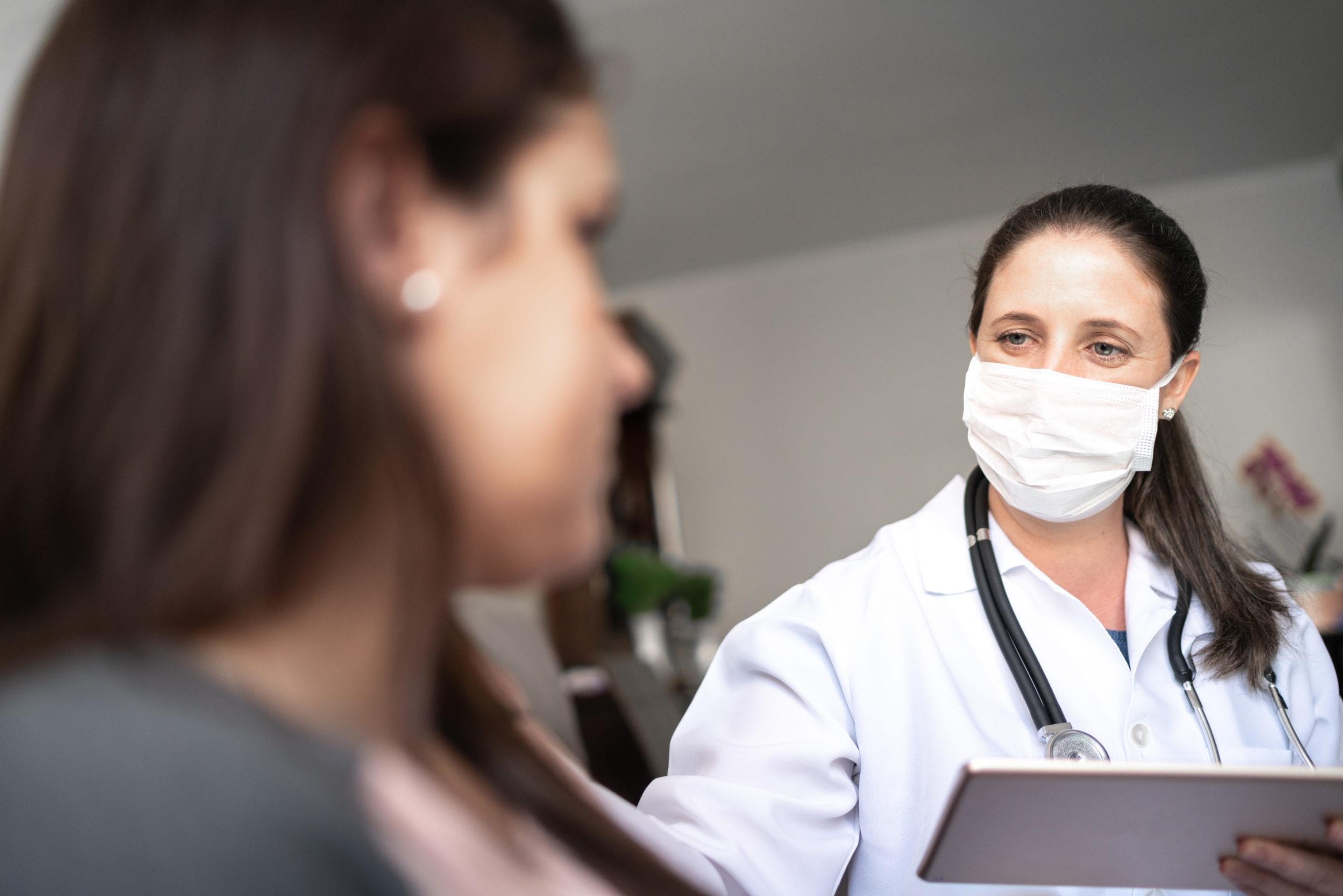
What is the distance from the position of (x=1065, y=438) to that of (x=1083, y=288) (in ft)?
0.63

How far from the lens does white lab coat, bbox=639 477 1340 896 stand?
114cm

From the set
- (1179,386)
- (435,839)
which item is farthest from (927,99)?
(435,839)

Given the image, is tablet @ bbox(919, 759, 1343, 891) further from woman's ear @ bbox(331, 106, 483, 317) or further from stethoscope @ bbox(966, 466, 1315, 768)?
woman's ear @ bbox(331, 106, 483, 317)

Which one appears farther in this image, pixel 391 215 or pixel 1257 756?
pixel 1257 756

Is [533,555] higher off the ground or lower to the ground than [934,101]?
lower

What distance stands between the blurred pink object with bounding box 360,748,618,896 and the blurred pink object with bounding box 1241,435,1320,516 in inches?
170

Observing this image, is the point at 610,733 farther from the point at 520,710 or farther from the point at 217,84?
the point at 217,84

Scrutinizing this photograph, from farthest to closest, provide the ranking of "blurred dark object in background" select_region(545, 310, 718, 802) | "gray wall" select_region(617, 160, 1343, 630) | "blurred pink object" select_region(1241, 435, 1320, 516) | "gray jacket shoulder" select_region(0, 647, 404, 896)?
"gray wall" select_region(617, 160, 1343, 630) → "blurred pink object" select_region(1241, 435, 1320, 516) → "blurred dark object in background" select_region(545, 310, 718, 802) → "gray jacket shoulder" select_region(0, 647, 404, 896)

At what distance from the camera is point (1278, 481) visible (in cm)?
414

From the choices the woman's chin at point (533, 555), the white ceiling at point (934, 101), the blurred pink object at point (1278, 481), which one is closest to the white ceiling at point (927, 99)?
the white ceiling at point (934, 101)

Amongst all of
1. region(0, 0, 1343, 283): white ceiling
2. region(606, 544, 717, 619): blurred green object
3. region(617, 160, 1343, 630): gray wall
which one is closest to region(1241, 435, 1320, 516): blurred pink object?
region(617, 160, 1343, 630): gray wall

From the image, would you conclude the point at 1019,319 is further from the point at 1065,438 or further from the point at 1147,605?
the point at 1147,605

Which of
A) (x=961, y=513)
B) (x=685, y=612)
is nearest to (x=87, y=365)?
(x=961, y=513)

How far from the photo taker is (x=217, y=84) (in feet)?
1.54
